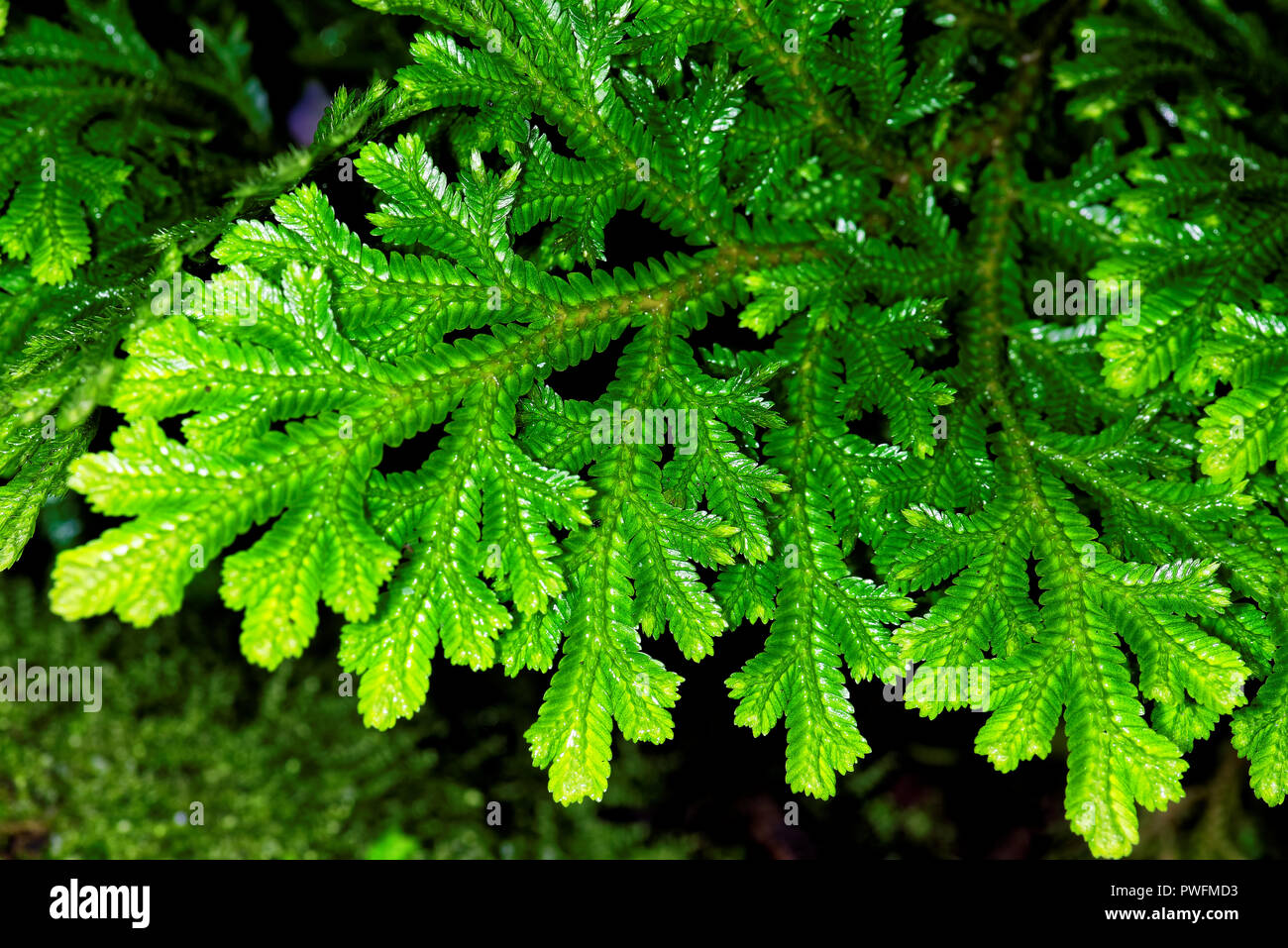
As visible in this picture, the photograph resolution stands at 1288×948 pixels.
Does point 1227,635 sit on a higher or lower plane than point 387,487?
lower

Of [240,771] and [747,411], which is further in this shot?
[240,771]

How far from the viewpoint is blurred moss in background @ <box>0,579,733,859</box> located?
2.71 meters

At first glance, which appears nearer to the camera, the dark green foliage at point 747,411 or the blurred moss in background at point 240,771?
the dark green foliage at point 747,411

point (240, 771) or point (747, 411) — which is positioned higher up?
point (747, 411)

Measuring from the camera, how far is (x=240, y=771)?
286cm

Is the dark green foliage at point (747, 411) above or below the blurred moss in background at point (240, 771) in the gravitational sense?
above

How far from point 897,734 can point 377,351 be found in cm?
239

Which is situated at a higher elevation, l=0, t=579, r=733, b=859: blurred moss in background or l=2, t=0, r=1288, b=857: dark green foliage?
l=2, t=0, r=1288, b=857: dark green foliage

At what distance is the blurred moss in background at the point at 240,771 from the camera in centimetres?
271

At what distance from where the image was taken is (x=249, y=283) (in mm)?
1411
